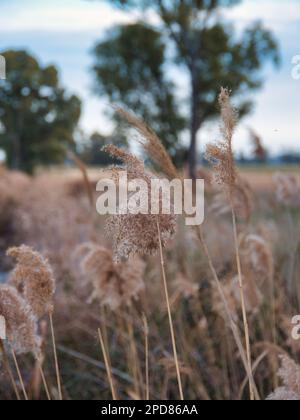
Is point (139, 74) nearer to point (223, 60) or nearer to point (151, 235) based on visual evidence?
point (223, 60)

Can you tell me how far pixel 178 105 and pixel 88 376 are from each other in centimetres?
1830

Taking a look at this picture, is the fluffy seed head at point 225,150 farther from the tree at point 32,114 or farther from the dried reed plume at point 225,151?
the tree at point 32,114

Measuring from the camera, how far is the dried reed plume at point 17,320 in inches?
61.9

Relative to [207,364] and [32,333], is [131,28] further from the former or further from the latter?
[32,333]

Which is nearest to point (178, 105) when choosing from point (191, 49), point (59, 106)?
point (191, 49)

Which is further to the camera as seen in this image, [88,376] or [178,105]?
[178,105]

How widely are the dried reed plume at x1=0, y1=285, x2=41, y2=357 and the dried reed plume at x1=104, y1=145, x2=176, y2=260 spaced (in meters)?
0.40

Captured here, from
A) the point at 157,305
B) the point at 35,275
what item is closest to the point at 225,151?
the point at 35,275

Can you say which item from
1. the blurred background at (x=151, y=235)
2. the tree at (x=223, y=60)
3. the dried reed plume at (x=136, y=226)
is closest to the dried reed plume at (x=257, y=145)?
the blurred background at (x=151, y=235)

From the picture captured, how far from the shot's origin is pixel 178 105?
811 inches

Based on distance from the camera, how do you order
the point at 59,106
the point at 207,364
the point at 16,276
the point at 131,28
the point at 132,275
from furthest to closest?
the point at 59,106 → the point at 131,28 → the point at 207,364 → the point at 132,275 → the point at 16,276

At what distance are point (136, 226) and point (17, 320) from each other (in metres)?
0.51

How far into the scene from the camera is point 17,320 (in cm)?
161

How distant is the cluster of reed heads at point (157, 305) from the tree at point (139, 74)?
14204mm
